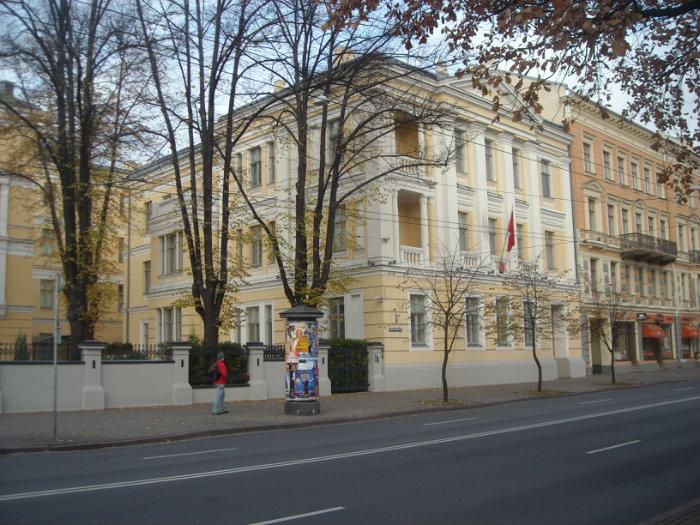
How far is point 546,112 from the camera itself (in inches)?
1702

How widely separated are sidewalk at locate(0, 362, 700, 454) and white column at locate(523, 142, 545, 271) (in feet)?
34.3

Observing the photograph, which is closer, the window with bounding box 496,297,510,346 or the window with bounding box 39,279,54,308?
the window with bounding box 496,297,510,346

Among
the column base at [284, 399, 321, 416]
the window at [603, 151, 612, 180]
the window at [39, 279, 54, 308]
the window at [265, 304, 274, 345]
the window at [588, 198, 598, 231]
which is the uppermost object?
the window at [603, 151, 612, 180]

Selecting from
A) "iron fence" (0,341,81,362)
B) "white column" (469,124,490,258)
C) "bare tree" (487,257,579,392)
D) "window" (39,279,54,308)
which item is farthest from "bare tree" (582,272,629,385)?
"window" (39,279,54,308)

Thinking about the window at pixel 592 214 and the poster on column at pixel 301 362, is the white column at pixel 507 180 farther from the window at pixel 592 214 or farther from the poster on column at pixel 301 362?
the poster on column at pixel 301 362

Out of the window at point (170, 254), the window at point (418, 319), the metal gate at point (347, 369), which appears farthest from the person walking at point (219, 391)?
the window at point (170, 254)

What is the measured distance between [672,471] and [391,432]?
23.7 ft

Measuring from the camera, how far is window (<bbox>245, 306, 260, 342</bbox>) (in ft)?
119

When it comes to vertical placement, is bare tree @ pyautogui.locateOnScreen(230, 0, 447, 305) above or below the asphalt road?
above

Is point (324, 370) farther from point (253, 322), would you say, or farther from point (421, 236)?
point (253, 322)

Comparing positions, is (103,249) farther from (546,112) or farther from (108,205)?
(546,112)

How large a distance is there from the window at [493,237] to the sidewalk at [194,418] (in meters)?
8.20

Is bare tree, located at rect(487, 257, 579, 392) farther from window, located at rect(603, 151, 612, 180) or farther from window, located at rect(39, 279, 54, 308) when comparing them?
window, located at rect(39, 279, 54, 308)

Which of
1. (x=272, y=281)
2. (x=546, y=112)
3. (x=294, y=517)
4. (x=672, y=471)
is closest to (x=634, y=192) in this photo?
(x=546, y=112)
